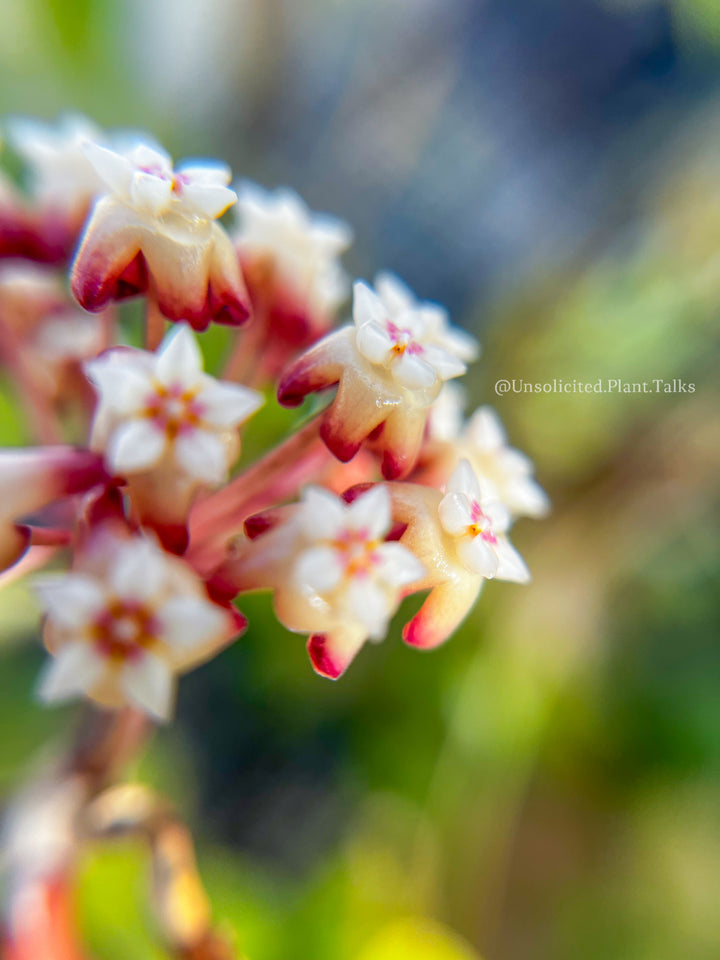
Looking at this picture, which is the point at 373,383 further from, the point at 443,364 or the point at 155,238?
the point at 155,238

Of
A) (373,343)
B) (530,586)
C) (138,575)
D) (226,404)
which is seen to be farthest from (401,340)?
Result: (530,586)

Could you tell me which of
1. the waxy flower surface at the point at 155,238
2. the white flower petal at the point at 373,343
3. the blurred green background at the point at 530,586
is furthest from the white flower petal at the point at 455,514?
the blurred green background at the point at 530,586

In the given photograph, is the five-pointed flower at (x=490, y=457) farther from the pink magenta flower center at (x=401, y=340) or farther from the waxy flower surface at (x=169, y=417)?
the waxy flower surface at (x=169, y=417)

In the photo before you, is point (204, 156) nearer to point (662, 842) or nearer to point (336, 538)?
point (336, 538)

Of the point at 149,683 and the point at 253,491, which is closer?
the point at 149,683

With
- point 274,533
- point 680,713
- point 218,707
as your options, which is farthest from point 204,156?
point 680,713

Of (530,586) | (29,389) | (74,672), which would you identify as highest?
(74,672)

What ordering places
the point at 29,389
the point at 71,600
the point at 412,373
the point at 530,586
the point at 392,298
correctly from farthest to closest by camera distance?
the point at 530,586, the point at 29,389, the point at 392,298, the point at 412,373, the point at 71,600

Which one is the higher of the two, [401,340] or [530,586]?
[401,340]
